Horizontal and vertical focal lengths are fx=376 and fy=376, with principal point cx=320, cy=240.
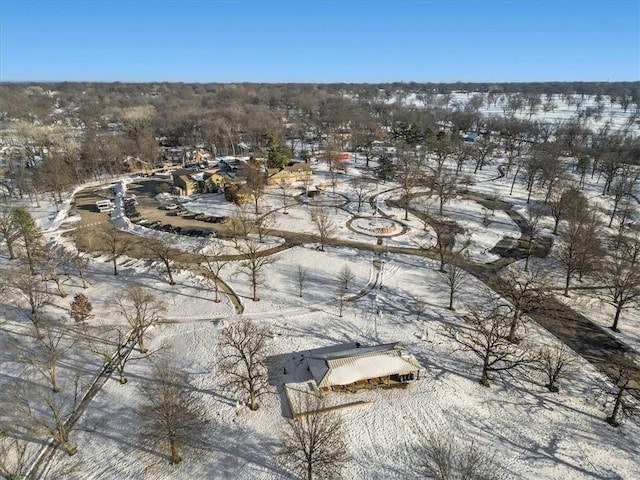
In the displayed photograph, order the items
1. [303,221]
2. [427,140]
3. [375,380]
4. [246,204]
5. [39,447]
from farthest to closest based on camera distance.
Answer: [427,140], [246,204], [303,221], [375,380], [39,447]

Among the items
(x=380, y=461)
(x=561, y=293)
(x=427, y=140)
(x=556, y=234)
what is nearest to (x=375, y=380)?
(x=380, y=461)

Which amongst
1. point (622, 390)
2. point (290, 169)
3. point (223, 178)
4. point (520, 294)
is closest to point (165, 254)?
point (520, 294)

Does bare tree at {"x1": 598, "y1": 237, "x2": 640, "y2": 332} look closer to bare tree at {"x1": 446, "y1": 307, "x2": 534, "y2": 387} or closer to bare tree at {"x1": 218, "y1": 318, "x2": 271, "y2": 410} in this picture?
bare tree at {"x1": 446, "y1": 307, "x2": 534, "y2": 387}

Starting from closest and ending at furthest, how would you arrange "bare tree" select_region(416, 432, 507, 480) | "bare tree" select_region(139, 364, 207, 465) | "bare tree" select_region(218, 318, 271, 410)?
"bare tree" select_region(416, 432, 507, 480), "bare tree" select_region(139, 364, 207, 465), "bare tree" select_region(218, 318, 271, 410)

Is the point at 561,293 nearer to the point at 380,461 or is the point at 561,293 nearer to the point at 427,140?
the point at 380,461

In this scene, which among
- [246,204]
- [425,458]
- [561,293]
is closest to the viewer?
[425,458]

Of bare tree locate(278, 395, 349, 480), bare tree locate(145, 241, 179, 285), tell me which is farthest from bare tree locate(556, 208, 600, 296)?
bare tree locate(145, 241, 179, 285)

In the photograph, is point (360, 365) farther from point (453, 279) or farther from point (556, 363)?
point (556, 363)

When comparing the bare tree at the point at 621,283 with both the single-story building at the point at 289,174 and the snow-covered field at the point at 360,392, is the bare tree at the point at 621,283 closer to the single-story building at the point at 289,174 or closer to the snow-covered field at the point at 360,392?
the snow-covered field at the point at 360,392
